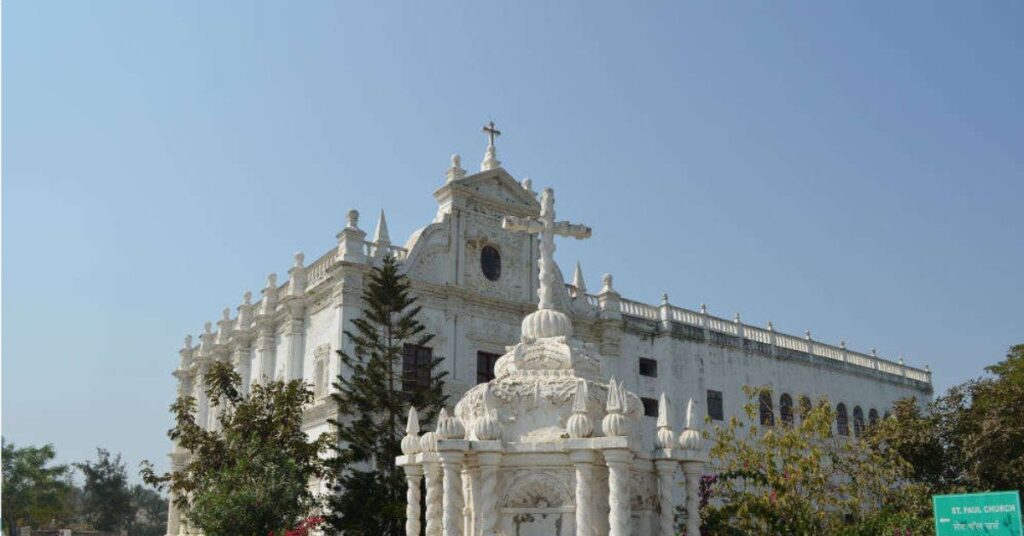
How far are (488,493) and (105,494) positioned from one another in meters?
61.1

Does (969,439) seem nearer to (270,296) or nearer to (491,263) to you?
(491,263)

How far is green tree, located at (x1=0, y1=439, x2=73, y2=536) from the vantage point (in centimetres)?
4562

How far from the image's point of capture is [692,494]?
1243 cm

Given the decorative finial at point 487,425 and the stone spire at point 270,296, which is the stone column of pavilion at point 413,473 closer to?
the decorative finial at point 487,425

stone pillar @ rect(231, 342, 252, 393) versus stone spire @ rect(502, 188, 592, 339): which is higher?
stone pillar @ rect(231, 342, 252, 393)

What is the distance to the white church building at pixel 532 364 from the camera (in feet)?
36.6

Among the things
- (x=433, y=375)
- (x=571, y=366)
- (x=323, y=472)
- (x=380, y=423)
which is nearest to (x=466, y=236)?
(x=433, y=375)

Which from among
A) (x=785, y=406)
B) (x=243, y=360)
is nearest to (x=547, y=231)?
(x=243, y=360)

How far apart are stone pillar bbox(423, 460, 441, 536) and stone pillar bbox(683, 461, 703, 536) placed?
3.00 metres

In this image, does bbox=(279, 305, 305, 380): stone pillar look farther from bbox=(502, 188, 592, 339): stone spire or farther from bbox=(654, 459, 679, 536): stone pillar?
bbox=(654, 459, 679, 536): stone pillar

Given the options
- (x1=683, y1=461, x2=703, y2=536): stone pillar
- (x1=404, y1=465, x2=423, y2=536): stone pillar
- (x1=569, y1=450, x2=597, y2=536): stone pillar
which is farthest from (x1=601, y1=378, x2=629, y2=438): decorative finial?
(x1=404, y1=465, x2=423, y2=536): stone pillar

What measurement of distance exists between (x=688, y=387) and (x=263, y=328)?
1405cm

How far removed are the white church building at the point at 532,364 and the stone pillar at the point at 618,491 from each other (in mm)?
15

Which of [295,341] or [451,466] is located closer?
[451,466]
